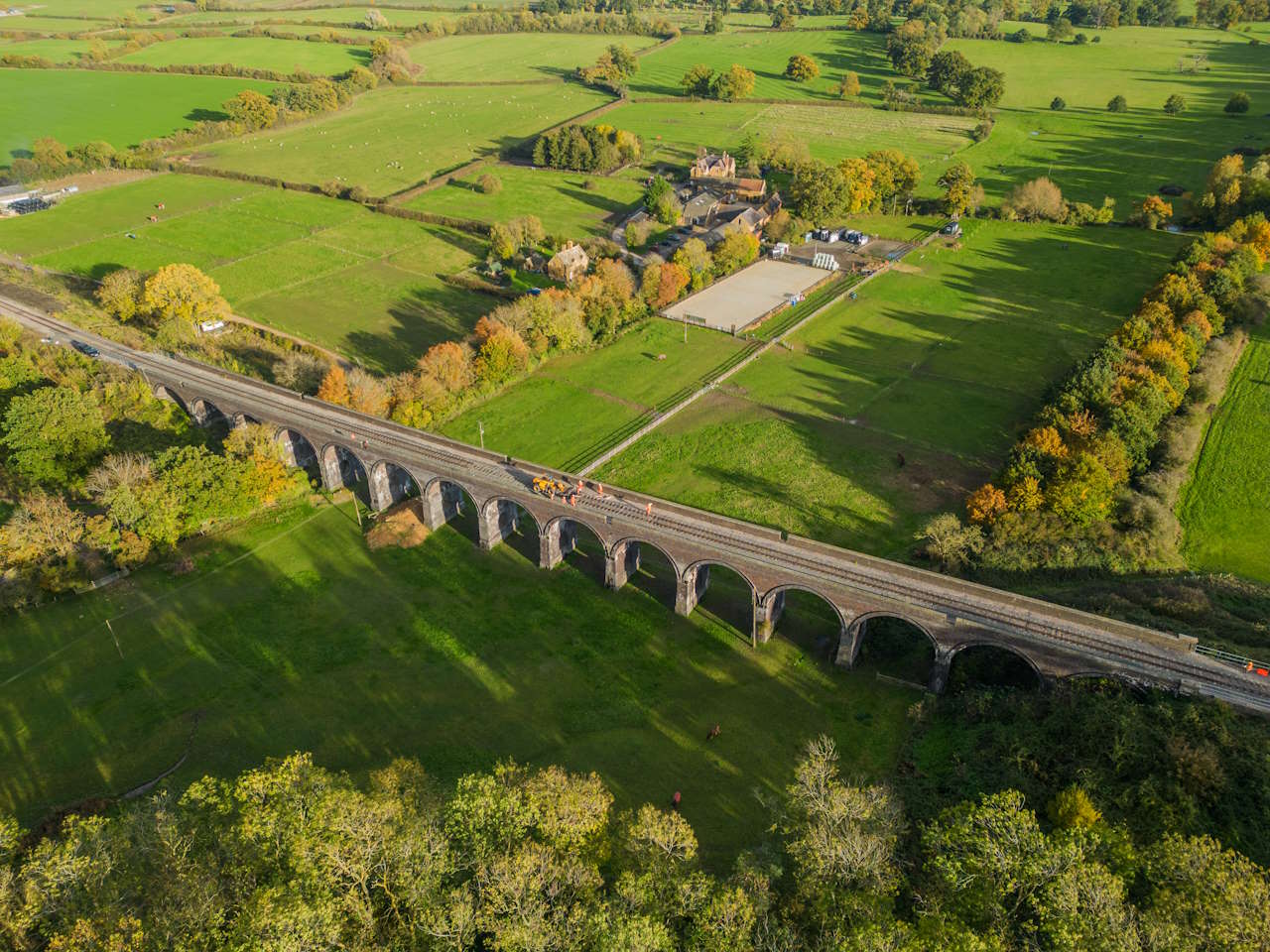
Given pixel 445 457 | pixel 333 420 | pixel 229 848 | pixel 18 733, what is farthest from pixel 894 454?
pixel 18 733

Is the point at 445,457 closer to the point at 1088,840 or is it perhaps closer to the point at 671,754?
the point at 671,754

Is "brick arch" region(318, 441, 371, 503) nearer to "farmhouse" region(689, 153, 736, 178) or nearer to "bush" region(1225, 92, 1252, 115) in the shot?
"farmhouse" region(689, 153, 736, 178)

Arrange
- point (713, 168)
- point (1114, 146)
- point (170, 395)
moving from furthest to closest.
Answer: point (1114, 146) < point (713, 168) < point (170, 395)

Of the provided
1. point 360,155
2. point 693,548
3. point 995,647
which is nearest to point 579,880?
point 693,548

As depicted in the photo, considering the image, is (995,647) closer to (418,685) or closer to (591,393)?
(418,685)

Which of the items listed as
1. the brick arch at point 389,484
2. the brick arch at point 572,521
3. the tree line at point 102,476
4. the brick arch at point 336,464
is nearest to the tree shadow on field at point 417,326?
the brick arch at point 336,464

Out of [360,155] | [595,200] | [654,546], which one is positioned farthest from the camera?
[360,155]
